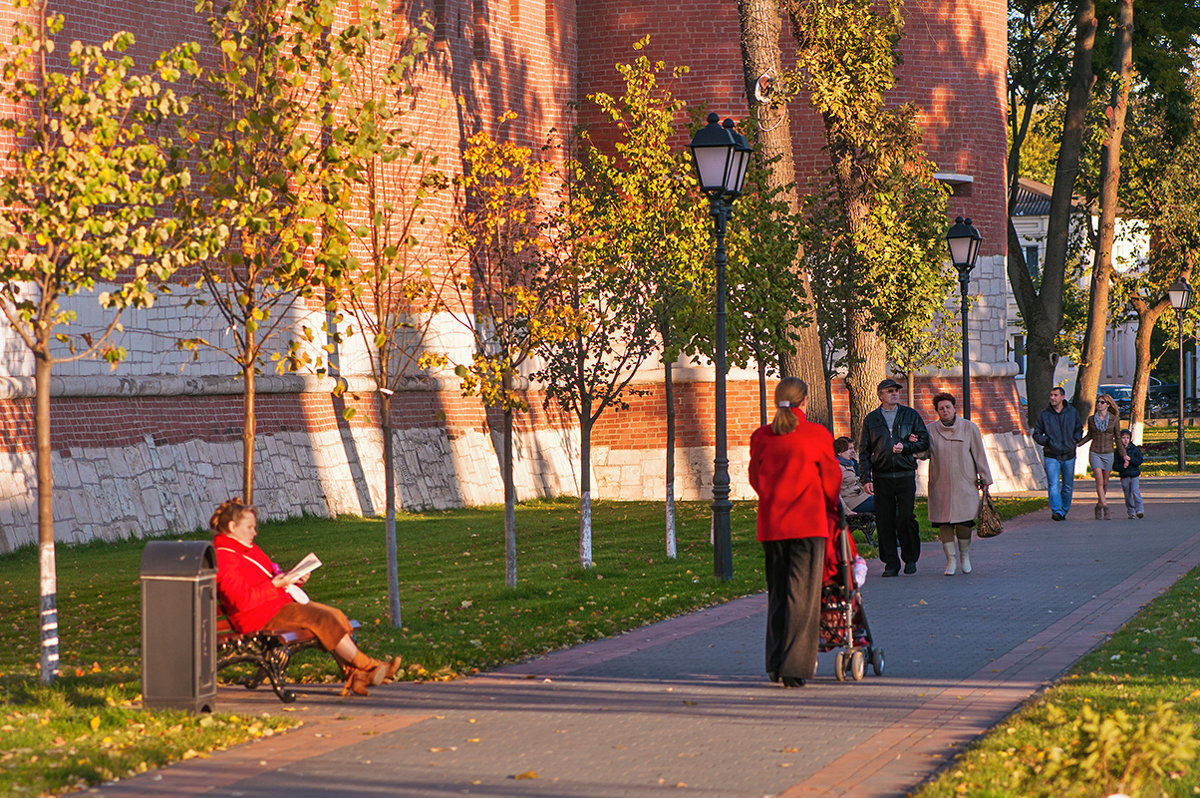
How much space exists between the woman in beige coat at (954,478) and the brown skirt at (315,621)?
24.8ft

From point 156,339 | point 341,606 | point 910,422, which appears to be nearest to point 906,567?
point 910,422

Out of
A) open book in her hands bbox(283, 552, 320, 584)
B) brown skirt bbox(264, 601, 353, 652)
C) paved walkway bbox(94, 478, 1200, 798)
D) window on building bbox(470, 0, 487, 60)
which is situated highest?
window on building bbox(470, 0, 487, 60)

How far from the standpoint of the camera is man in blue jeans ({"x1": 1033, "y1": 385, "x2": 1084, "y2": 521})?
68.3ft

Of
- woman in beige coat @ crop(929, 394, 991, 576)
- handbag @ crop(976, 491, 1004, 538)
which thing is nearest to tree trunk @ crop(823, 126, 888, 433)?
handbag @ crop(976, 491, 1004, 538)

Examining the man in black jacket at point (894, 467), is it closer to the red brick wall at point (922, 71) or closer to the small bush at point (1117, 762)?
the small bush at point (1117, 762)

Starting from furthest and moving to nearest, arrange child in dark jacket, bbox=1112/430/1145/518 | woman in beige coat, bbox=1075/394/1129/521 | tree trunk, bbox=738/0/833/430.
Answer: woman in beige coat, bbox=1075/394/1129/521
child in dark jacket, bbox=1112/430/1145/518
tree trunk, bbox=738/0/833/430

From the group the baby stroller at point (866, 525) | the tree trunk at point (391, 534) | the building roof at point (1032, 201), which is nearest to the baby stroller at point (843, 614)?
the tree trunk at point (391, 534)

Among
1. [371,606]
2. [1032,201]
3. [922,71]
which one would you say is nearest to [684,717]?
[371,606]

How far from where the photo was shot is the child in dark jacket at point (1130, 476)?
20344 mm

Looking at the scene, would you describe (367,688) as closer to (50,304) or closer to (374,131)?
(50,304)

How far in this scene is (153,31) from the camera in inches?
769

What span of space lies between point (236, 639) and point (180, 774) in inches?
67.6

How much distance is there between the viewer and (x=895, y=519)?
47.6 feet

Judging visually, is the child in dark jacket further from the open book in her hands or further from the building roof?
the building roof
